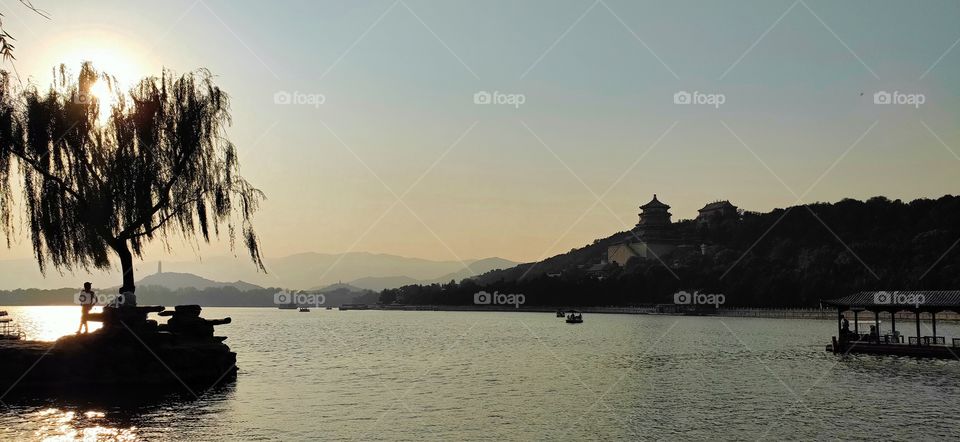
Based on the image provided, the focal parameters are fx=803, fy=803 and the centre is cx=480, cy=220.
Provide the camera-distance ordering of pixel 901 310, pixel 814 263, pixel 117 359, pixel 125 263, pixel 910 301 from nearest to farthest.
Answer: pixel 117 359, pixel 125 263, pixel 901 310, pixel 910 301, pixel 814 263

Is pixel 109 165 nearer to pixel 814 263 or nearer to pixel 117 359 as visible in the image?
pixel 117 359

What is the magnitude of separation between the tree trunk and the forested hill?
121520 mm

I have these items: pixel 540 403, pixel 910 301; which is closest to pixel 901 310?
pixel 910 301

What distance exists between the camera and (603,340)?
7394cm

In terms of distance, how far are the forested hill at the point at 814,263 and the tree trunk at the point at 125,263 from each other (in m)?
122

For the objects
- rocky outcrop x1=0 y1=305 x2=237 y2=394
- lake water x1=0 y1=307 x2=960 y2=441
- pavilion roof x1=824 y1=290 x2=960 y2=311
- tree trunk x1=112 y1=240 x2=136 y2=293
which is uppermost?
tree trunk x1=112 y1=240 x2=136 y2=293

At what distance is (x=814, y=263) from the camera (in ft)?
493

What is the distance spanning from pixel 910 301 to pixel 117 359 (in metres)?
43.8

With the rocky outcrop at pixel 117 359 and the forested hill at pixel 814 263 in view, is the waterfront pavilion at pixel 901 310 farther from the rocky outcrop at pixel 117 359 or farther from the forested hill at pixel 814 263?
the forested hill at pixel 814 263

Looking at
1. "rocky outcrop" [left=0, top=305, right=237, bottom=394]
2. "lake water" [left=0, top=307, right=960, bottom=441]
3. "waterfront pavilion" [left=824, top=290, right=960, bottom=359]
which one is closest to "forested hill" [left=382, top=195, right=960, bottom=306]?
"waterfront pavilion" [left=824, top=290, right=960, bottom=359]

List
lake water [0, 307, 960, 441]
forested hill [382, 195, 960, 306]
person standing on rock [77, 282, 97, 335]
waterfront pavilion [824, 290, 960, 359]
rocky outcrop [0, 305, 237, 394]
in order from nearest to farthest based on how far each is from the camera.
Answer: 1. lake water [0, 307, 960, 441]
2. rocky outcrop [0, 305, 237, 394]
3. person standing on rock [77, 282, 97, 335]
4. waterfront pavilion [824, 290, 960, 359]
5. forested hill [382, 195, 960, 306]

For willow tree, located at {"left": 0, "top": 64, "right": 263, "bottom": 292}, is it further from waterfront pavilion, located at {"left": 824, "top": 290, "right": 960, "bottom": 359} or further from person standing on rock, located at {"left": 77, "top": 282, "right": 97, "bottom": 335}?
waterfront pavilion, located at {"left": 824, "top": 290, "right": 960, "bottom": 359}

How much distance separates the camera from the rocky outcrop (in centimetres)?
2830

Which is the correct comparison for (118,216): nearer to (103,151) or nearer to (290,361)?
(103,151)
